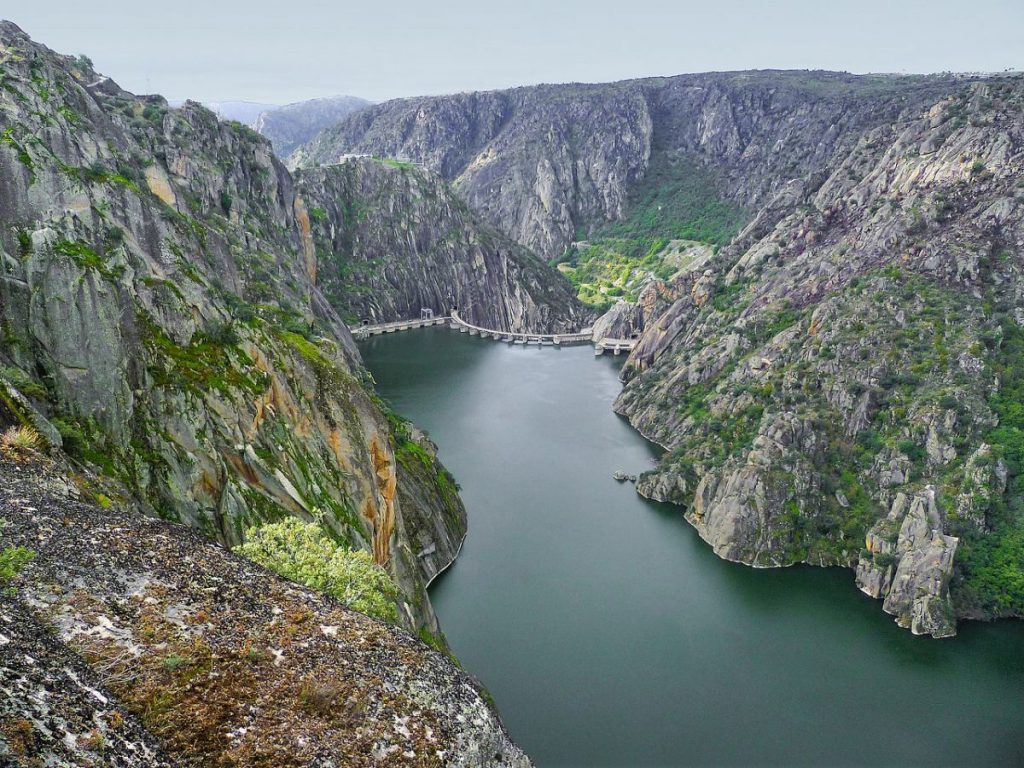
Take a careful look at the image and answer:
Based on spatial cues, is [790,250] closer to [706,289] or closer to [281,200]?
[706,289]

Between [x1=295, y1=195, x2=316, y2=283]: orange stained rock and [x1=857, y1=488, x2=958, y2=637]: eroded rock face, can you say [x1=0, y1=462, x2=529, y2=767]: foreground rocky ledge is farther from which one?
[x1=295, y1=195, x2=316, y2=283]: orange stained rock

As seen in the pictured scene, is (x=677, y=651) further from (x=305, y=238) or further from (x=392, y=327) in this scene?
(x=392, y=327)

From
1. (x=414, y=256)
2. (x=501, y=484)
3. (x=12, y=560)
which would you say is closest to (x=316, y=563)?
(x=12, y=560)

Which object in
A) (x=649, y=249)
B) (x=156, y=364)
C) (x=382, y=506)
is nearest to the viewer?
(x=156, y=364)

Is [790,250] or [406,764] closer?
[406,764]

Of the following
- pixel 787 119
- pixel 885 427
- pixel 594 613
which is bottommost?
pixel 594 613

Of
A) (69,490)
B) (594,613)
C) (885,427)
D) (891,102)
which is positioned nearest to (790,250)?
(885,427)

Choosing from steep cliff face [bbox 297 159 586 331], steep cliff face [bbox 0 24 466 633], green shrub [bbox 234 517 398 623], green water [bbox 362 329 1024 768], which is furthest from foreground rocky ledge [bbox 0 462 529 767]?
steep cliff face [bbox 297 159 586 331]
